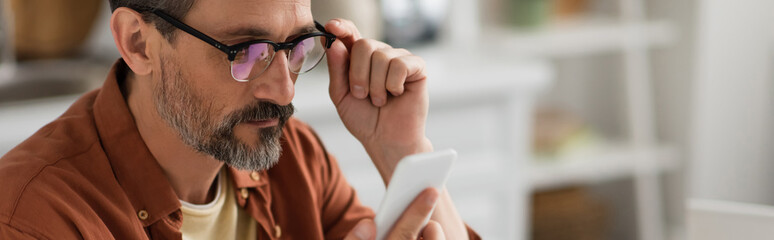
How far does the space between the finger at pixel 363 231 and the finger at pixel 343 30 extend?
31cm

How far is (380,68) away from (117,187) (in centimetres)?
38

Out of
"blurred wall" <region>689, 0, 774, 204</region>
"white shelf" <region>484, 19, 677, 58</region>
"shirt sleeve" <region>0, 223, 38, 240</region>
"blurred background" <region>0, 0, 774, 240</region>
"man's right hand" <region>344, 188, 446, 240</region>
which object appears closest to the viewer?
"shirt sleeve" <region>0, 223, 38, 240</region>

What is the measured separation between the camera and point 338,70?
1.28 m

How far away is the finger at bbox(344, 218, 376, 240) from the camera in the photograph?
1.03 meters

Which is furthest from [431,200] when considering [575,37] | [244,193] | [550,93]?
[550,93]

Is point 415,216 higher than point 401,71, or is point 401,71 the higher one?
point 401,71

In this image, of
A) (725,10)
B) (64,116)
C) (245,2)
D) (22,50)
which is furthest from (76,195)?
(725,10)

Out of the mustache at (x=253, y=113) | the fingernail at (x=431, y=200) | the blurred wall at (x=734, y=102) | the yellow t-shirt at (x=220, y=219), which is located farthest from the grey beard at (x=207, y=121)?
the blurred wall at (x=734, y=102)

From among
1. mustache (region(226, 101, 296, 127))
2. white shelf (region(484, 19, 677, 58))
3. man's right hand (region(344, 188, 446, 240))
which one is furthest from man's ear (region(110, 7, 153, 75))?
white shelf (region(484, 19, 677, 58))

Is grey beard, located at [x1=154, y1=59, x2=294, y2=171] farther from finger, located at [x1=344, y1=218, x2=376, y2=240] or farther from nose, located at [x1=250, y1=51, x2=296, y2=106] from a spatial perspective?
finger, located at [x1=344, y1=218, x2=376, y2=240]

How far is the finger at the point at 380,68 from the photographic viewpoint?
1217 millimetres

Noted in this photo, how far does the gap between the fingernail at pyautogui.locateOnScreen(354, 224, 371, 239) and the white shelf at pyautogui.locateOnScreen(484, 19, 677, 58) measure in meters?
1.58

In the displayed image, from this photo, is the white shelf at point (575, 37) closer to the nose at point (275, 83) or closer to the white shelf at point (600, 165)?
the white shelf at point (600, 165)

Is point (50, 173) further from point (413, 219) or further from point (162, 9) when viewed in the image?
point (413, 219)
